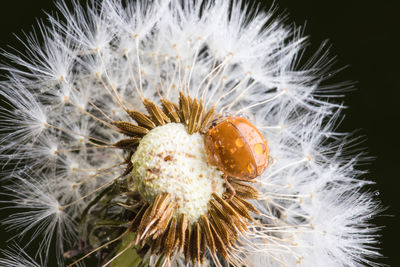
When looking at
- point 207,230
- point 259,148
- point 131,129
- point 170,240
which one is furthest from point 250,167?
point 131,129

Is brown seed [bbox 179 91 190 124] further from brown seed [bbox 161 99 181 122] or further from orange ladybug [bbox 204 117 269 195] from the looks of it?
orange ladybug [bbox 204 117 269 195]

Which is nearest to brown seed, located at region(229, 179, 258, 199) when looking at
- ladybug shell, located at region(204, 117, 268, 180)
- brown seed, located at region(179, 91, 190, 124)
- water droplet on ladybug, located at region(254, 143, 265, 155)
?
ladybug shell, located at region(204, 117, 268, 180)

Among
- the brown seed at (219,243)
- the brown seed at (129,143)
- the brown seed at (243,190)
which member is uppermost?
the brown seed at (129,143)

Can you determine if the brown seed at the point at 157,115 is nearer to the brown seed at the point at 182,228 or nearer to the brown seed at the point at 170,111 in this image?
the brown seed at the point at 170,111

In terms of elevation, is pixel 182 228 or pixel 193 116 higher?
pixel 193 116

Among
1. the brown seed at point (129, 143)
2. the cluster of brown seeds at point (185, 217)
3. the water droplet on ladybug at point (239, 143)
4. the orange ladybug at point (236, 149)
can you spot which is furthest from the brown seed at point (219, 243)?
the brown seed at point (129, 143)

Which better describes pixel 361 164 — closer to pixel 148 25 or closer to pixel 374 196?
pixel 374 196

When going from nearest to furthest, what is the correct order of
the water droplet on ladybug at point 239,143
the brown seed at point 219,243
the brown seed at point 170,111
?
the water droplet on ladybug at point 239,143, the brown seed at point 219,243, the brown seed at point 170,111

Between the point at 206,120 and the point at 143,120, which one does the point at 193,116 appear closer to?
the point at 206,120
